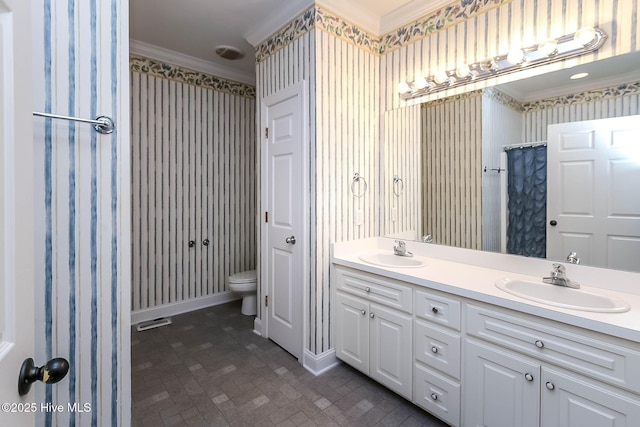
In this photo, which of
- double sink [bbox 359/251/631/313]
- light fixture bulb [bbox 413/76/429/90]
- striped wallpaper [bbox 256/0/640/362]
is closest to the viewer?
double sink [bbox 359/251/631/313]

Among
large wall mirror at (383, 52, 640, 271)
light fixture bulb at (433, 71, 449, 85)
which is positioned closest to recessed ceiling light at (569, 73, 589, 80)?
large wall mirror at (383, 52, 640, 271)

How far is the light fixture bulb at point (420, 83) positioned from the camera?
2.22 meters

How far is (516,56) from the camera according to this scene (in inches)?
68.9

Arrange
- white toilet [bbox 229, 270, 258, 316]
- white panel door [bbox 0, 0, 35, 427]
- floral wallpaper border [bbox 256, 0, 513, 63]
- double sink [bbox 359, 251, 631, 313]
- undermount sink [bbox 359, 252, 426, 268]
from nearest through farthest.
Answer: white panel door [bbox 0, 0, 35, 427] → double sink [bbox 359, 251, 631, 313] → floral wallpaper border [bbox 256, 0, 513, 63] → undermount sink [bbox 359, 252, 426, 268] → white toilet [bbox 229, 270, 258, 316]

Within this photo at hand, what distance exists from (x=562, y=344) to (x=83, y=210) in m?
1.88

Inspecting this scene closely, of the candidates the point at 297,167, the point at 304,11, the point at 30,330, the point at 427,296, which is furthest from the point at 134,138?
the point at 427,296

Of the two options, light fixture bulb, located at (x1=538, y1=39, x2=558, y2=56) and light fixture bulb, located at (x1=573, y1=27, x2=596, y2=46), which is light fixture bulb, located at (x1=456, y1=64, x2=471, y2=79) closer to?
light fixture bulb, located at (x1=538, y1=39, x2=558, y2=56)

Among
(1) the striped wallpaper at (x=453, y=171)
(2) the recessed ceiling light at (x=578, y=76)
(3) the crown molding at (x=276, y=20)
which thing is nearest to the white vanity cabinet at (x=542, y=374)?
(1) the striped wallpaper at (x=453, y=171)

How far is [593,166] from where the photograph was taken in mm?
1565

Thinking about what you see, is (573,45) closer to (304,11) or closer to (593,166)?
(593,166)

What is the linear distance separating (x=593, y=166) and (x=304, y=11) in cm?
206

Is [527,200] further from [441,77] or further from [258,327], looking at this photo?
[258,327]

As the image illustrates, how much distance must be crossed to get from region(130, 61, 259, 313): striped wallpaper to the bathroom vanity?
5.93 feet

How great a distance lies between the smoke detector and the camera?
9.54 ft
